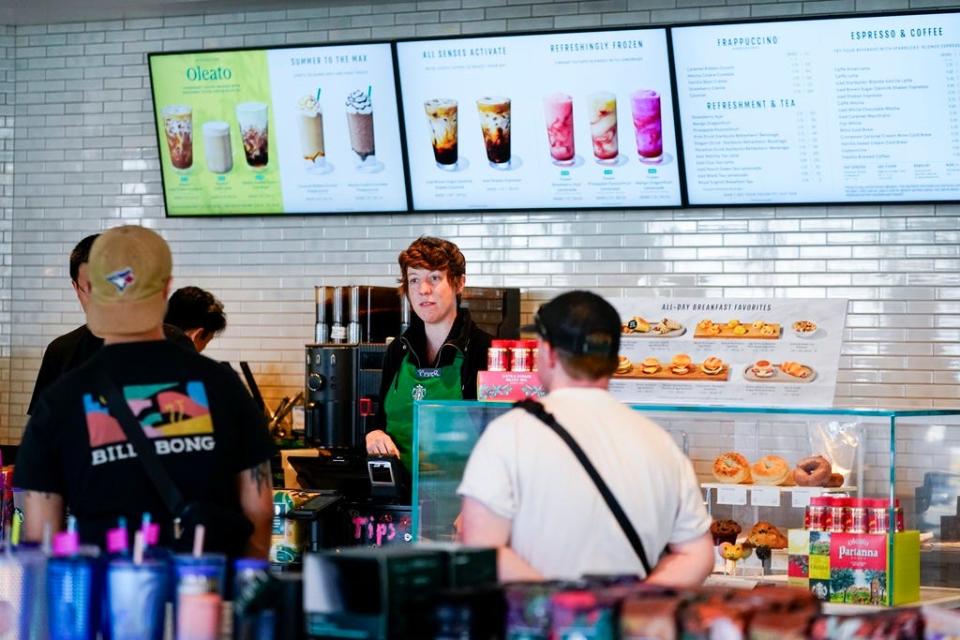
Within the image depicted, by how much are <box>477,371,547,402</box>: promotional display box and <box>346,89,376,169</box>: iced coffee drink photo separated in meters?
2.72

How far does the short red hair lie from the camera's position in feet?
15.9

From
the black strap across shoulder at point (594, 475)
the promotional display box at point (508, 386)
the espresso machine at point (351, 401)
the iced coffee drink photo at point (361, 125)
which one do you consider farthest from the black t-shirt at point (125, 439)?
the iced coffee drink photo at point (361, 125)

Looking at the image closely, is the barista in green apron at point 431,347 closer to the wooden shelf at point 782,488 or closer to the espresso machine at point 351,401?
the espresso machine at point 351,401

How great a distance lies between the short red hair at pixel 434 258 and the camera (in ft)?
15.9

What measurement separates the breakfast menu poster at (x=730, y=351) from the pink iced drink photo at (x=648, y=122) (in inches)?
83.7

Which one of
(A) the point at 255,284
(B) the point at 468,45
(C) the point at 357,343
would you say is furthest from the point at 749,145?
(A) the point at 255,284

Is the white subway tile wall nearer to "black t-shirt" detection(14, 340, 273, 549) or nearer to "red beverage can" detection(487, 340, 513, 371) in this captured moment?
"red beverage can" detection(487, 340, 513, 371)

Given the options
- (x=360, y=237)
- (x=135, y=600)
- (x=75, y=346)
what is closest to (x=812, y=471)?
(x=135, y=600)

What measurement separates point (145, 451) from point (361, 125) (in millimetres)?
3930

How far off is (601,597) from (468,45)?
14.5 ft

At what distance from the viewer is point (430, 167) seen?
257 inches

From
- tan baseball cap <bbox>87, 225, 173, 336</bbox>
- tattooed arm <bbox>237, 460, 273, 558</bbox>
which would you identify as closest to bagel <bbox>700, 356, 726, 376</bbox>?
tattooed arm <bbox>237, 460, 273, 558</bbox>

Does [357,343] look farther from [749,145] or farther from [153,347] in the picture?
[153,347]

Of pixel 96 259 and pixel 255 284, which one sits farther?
pixel 255 284
